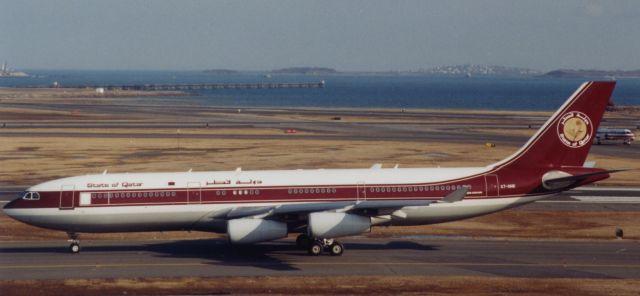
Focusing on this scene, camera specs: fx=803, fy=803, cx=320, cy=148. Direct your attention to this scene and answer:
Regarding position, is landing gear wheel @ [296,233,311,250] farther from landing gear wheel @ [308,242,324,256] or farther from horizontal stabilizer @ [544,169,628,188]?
horizontal stabilizer @ [544,169,628,188]

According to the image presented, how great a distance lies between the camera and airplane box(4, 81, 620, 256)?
36656mm

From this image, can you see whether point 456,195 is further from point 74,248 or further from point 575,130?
point 74,248

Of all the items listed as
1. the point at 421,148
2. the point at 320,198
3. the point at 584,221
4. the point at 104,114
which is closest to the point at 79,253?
the point at 320,198

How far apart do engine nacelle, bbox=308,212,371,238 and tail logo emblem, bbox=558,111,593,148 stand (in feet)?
40.1

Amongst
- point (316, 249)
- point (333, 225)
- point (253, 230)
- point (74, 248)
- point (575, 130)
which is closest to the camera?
point (333, 225)

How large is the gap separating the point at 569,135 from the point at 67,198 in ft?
81.9

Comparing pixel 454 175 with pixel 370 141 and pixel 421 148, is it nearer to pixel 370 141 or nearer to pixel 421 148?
pixel 421 148

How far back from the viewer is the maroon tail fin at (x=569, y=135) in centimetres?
4069

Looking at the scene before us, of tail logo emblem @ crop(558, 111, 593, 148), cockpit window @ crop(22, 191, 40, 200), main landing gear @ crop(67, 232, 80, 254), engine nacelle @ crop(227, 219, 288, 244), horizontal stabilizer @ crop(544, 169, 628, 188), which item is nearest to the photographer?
engine nacelle @ crop(227, 219, 288, 244)

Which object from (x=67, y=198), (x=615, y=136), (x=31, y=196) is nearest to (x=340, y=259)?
(x=67, y=198)

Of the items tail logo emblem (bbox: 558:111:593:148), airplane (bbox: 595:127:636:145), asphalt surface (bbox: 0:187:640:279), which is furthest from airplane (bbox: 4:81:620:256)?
airplane (bbox: 595:127:636:145)

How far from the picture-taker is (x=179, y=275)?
3359 cm

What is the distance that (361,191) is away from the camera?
1531 inches

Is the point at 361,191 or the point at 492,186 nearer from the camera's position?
the point at 361,191
